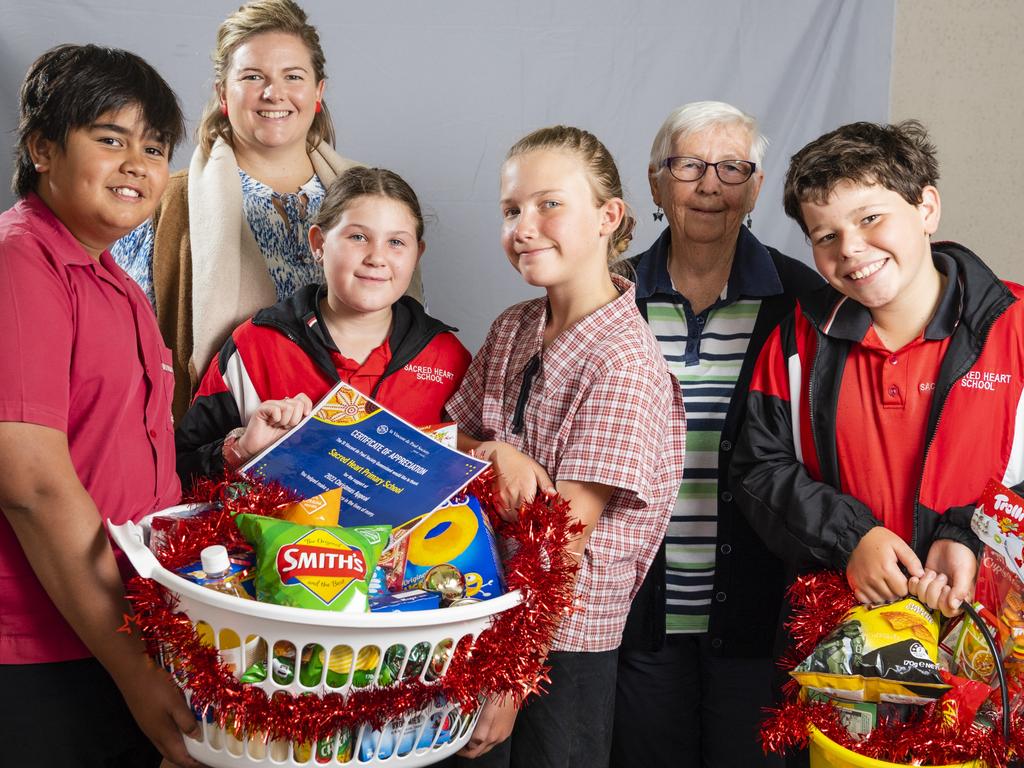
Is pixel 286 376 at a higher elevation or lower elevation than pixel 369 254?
lower

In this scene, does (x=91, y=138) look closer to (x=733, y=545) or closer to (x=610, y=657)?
(x=610, y=657)

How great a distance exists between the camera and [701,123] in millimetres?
1826

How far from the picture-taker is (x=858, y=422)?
4.88 ft

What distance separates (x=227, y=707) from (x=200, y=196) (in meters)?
1.13

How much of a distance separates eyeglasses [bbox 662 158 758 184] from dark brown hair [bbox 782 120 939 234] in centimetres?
30

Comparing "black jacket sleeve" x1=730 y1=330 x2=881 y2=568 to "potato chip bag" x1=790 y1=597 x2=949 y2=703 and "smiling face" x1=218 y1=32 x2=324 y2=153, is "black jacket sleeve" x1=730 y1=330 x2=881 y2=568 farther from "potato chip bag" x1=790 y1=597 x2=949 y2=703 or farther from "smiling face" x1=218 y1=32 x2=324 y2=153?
"smiling face" x1=218 y1=32 x2=324 y2=153

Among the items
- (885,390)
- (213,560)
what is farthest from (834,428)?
(213,560)

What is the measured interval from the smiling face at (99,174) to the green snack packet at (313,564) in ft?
1.45

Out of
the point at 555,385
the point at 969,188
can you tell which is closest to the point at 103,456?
the point at 555,385

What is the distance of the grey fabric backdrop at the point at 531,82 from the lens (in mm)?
2375

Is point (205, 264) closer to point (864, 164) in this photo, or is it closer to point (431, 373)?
point (431, 373)

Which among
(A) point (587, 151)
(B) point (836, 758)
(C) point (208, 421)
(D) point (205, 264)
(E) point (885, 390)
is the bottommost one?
(B) point (836, 758)

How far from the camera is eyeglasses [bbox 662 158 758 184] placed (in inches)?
72.0

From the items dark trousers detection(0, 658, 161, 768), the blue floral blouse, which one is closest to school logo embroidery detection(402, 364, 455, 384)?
the blue floral blouse
